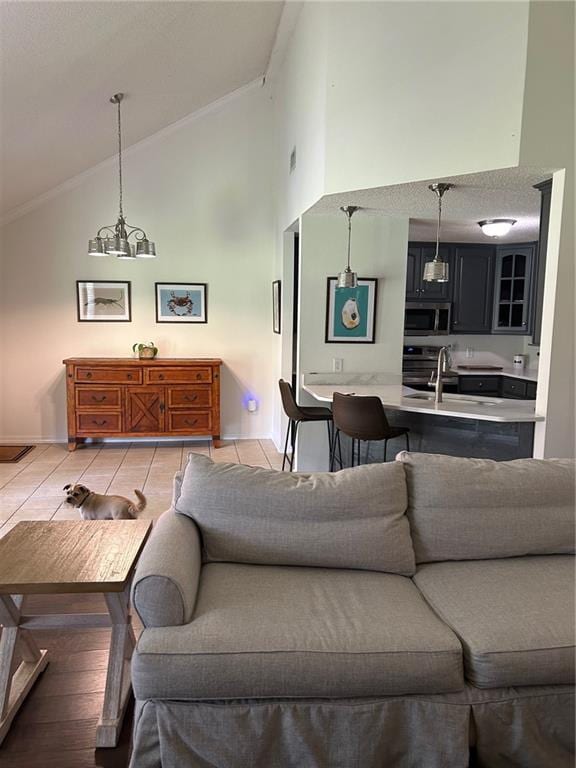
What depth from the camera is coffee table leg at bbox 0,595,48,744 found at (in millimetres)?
1896

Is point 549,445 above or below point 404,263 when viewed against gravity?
below

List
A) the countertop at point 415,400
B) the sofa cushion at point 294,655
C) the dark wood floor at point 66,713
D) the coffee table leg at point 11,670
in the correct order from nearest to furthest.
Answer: the sofa cushion at point 294,655
the dark wood floor at point 66,713
the coffee table leg at point 11,670
the countertop at point 415,400

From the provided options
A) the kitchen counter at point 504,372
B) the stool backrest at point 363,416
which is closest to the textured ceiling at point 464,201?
the stool backrest at point 363,416

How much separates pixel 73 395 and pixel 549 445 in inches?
168

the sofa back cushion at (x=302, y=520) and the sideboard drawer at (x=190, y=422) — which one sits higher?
the sofa back cushion at (x=302, y=520)

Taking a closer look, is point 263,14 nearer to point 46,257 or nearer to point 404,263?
point 404,263

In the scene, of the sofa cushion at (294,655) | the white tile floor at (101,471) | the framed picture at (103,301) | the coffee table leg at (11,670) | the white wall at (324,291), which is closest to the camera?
the sofa cushion at (294,655)

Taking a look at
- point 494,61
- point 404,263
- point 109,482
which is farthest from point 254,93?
point 109,482

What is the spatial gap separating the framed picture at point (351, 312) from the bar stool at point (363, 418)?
107 centimetres

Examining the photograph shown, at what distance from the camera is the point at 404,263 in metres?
4.59

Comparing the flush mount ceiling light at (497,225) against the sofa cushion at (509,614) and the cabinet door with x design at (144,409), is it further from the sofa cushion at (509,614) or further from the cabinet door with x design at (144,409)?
the cabinet door with x design at (144,409)

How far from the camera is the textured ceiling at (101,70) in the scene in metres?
3.09

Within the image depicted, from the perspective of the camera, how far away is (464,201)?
12.3 ft

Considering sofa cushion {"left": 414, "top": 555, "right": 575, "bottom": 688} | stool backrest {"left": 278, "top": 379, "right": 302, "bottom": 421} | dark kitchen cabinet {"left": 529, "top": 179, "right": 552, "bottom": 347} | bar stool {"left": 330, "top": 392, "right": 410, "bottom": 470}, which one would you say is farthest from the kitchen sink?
sofa cushion {"left": 414, "top": 555, "right": 575, "bottom": 688}
